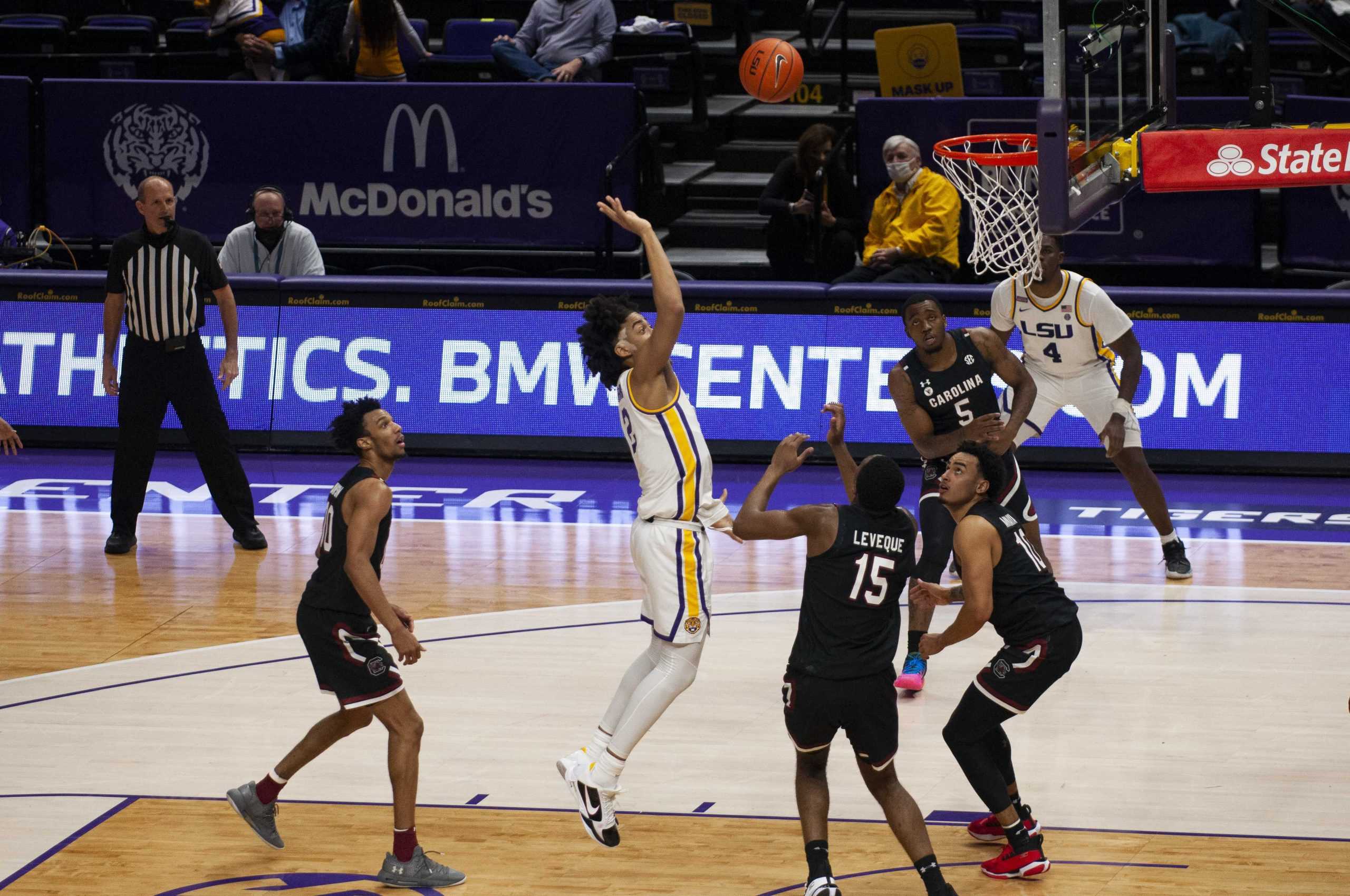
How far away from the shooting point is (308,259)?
13.8m

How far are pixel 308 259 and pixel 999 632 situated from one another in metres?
8.45

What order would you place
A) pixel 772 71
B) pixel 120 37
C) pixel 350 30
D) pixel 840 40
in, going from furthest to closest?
pixel 840 40 < pixel 120 37 < pixel 350 30 < pixel 772 71

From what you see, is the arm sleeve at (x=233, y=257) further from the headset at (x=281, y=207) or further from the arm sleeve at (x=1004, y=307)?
the arm sleeve at (x=1004, y=307)

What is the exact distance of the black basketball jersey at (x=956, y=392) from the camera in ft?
29.3

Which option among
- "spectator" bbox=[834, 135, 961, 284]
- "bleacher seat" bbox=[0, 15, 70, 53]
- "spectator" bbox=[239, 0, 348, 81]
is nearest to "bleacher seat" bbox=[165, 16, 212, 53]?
"bleacher seat" bbox=[0, 15, 70, 53]

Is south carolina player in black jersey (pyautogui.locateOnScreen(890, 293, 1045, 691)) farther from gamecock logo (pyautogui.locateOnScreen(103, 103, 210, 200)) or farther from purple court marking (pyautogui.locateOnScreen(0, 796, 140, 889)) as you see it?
gamecock logo (pyautogui.locateOnScreen(103, 103, 210, 200))

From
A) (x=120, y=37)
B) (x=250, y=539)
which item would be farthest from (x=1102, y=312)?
(x=120, y=37)

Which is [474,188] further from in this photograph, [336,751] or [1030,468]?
[336,751]

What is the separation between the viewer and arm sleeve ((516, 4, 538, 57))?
16266mm

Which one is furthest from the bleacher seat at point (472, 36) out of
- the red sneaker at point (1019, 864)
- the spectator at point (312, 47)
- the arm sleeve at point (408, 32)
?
the red sneaker at point (1019, 864)

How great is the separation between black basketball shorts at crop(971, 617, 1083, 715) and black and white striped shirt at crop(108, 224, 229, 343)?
6439 millimetres

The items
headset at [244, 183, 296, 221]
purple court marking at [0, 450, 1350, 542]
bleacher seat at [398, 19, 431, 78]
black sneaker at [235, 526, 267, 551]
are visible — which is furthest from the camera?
bleacher seat at [398, 19, 431, 78]

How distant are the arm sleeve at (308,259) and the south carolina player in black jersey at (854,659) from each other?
327 inches

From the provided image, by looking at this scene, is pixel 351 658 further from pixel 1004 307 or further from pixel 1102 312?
pixel 1102 312
